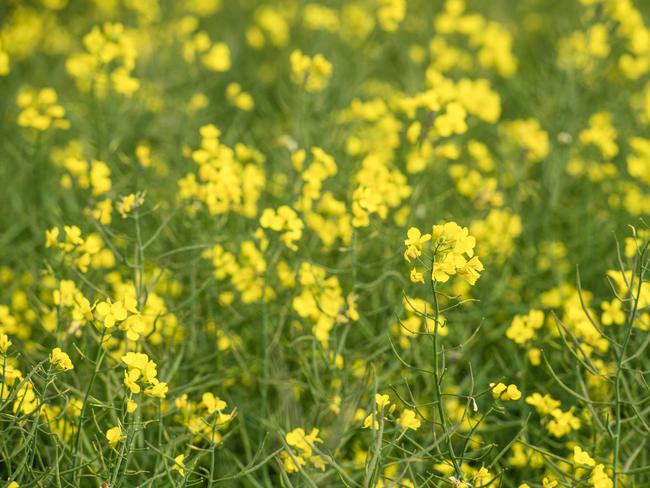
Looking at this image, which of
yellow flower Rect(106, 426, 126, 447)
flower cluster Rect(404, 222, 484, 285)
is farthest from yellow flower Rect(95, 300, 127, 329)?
flower cluster Rect(404, 222, 484, 285)

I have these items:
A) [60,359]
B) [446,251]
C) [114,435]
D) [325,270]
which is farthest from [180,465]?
[325,270]

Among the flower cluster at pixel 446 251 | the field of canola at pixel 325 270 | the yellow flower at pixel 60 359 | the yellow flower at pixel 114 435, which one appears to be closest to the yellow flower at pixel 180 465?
the field of canola at pixel 325 270

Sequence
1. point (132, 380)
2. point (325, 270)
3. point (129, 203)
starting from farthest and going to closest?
point (325, 270) → point (129, 203) → point (132, 380)

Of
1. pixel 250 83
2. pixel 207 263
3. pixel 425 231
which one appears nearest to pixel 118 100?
pixel 250 83

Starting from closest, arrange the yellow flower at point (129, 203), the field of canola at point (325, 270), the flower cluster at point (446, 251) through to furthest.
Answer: the flower cluster at point (446, 251) < the field of canola at point (325, 270) < the yellow flower at point (129, 203)

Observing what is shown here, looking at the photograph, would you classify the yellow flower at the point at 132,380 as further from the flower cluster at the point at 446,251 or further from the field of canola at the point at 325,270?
the flower cluster at the point at 446,251

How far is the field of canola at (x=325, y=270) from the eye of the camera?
2.03 meters

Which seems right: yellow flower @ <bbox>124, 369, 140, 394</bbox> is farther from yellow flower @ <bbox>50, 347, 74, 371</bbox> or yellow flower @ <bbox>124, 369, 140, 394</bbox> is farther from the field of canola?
yellow flower @ <bbox>50, 347, 74, 371</bbox>

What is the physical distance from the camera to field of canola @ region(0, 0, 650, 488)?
80.0 inches

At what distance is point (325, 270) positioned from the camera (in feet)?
8.91

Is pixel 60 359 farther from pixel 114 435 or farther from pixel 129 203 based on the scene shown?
pixel 129 203

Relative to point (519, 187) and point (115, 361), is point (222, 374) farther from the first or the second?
point (519, 187)

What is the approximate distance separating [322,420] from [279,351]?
292mm

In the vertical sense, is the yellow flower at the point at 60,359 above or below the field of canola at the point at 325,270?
above
